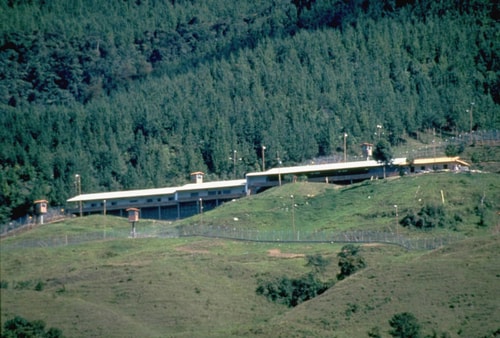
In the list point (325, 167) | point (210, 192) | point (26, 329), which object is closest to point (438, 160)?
point (325, 167)

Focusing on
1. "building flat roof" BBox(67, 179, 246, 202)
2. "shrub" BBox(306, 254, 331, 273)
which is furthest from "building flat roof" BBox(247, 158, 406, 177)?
"shrub" BBox(306, 254, 331, 273)

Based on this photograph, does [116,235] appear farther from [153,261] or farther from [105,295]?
[105,295]

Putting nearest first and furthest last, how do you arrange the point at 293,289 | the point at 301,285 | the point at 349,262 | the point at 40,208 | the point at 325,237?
the point at 301,285
the point at 293,289
the point at 349,262
the point at 325,237
the point at 40,208

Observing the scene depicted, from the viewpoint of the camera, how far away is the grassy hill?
10212 cm

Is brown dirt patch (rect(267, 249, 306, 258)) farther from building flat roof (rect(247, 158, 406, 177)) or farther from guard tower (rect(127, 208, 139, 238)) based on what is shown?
building flat roof (rect(247, 158, 406, 177))

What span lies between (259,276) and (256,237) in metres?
18.7

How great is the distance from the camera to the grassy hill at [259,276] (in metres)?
102

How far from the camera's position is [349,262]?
120 metres

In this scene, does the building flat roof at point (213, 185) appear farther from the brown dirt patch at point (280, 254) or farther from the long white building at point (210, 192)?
the brown dirt patch at point (280, 254)

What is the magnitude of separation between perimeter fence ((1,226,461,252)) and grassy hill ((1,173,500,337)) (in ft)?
2.99

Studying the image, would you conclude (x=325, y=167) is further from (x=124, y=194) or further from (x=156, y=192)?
(x=124, y=194)

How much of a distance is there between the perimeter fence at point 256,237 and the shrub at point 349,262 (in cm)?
776

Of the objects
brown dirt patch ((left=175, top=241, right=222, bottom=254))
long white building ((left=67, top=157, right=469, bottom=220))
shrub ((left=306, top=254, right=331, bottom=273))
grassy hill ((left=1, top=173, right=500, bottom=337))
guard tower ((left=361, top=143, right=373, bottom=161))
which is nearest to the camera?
grassy hill ((left=1, top=173, right=500, bottom=337))

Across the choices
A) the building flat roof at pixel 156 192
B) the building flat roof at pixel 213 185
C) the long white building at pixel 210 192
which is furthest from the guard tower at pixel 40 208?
the building flat roof at pixel 213 185
